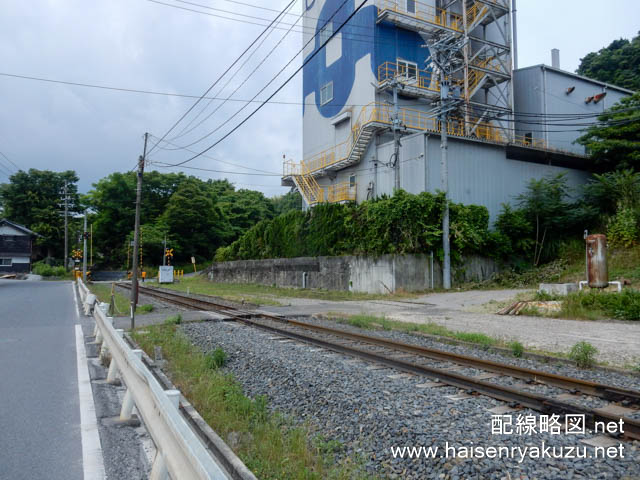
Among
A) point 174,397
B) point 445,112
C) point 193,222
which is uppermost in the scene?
point 445,112

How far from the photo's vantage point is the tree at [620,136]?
26.8 metres

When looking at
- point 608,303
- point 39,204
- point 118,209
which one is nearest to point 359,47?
point 608,303

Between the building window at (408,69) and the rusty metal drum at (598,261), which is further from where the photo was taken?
the building window at (408,69)

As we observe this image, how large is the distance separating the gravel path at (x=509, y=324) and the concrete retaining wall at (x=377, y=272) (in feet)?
7.63

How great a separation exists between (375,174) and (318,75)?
1173 cm

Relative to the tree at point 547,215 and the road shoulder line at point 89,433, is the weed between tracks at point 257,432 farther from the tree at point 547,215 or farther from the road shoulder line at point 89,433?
the tree at point 547,215

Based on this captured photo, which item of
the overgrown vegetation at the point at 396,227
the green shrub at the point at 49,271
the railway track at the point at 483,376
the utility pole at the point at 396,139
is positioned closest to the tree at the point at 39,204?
the green shrub at the point at 49,271

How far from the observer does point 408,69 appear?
1198 inches

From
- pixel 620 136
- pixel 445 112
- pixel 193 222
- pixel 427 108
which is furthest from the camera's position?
pixel 193 222

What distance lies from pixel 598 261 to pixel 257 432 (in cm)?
1441

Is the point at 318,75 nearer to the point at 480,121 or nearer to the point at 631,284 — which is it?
the point at 480,121

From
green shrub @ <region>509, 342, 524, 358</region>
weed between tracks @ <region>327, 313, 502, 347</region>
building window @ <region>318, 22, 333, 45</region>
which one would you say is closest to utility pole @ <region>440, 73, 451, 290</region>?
weed between tracks @ <region>327, 313, 502, 347</region>

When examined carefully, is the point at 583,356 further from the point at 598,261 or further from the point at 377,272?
the point at 377,272

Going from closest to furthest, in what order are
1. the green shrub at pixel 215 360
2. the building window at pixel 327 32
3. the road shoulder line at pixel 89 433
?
the road shoulder line at pixel 89 433 < the green shrub at pixel 215 360 < the building window at pixel 327 32
